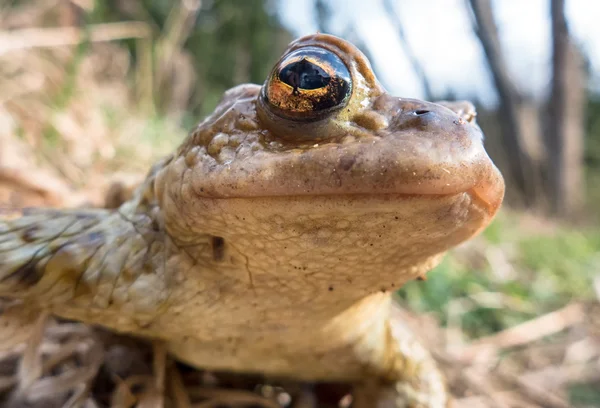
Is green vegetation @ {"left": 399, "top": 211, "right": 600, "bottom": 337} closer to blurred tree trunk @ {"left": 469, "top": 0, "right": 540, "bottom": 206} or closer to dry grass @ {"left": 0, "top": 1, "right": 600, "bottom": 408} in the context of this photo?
dry grass @ {"left": 0, "top": 1, "right": 600, "bottom": 408}

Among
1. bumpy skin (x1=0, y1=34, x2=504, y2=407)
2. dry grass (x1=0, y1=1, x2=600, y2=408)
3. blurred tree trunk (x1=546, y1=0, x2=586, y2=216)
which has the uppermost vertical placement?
bumpy skin (x1=0, y1=34, x2=504, y2=407)

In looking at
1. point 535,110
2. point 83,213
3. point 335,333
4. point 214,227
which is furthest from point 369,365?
point 535,110

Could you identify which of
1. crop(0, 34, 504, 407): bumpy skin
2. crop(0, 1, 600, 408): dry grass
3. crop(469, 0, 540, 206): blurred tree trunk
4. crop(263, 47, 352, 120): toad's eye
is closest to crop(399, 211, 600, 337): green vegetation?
crop(0, 1, 600, 408): dry grass

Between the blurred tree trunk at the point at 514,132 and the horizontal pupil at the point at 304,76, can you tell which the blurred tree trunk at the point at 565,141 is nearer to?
the blurred tree trunk at the point at 514,132

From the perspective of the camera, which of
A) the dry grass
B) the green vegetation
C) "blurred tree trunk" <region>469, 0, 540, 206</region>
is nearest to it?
the dry grass

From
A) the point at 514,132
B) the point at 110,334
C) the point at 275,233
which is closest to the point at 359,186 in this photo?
the point at 275,233

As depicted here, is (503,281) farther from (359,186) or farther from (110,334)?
(359,186)

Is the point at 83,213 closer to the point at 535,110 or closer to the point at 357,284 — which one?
the point at 357,284
